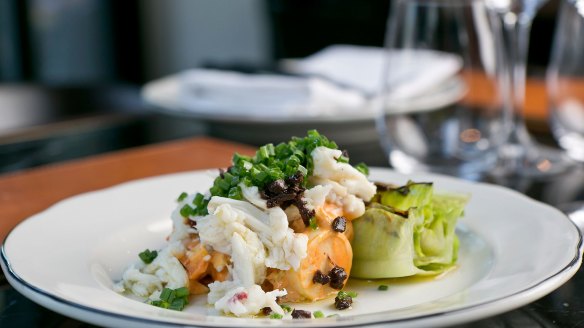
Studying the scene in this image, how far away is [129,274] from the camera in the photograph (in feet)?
2.86

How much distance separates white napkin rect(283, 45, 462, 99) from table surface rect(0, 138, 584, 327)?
0.21m

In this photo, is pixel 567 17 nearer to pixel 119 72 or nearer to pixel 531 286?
pixel 531 286

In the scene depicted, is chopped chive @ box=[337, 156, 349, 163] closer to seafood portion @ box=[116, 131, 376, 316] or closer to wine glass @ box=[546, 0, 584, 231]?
seafood portion @ box=[116, 131, 376, 316]

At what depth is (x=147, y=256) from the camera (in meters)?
0.91

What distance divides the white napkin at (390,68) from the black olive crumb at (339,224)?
0.43 m

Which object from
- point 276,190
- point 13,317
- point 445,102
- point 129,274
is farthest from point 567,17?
point 13,317

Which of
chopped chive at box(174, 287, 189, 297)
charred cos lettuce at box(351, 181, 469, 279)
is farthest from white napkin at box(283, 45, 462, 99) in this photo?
chopped chive at box(174, 287, 189, 297)

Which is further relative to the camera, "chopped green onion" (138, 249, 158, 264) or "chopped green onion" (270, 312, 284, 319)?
"chopped green onion" (138, 249, 158, 264)

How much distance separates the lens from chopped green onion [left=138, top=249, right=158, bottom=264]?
0.91m

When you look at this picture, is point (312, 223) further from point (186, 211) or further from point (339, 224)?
point (186, 211)

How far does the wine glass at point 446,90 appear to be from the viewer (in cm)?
135

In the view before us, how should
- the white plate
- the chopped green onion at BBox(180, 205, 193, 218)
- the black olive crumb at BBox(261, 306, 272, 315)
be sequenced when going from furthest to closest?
the chopped green onion at BBox(180, 205, 193, 218), the black olive crumb at BBox(261, 306, 272, 315), the white plate

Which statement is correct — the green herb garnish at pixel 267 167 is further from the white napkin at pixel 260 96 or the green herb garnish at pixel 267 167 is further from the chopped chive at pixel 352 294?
the white napkin at pixel 260 96

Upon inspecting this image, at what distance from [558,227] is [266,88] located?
957mm
